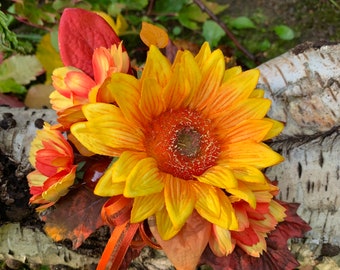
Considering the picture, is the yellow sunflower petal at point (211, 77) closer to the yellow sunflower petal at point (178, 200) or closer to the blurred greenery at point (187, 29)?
the yellow sunflower petal at point (178, 200)

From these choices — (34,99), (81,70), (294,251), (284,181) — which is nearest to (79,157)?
(81,70)

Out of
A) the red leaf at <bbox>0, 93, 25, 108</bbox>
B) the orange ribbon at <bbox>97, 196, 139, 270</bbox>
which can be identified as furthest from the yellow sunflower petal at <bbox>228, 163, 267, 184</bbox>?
the red leaf at <bbox>0, 93, 25, 108</bbox>

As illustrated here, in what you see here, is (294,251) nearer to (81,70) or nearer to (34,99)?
(81,70)

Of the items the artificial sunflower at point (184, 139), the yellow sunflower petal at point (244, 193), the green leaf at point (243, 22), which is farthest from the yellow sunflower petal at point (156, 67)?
the green leaf at point (243, 22)

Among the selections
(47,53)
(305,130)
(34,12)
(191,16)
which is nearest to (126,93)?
(305,130)

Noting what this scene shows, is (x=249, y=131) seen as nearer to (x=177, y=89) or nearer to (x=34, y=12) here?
(x=177, y=89)
